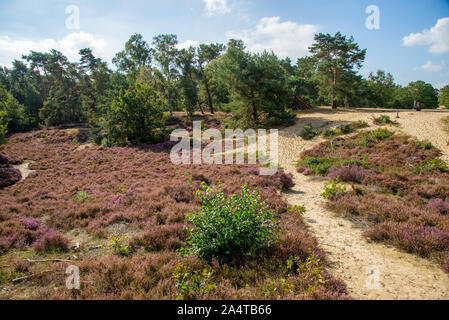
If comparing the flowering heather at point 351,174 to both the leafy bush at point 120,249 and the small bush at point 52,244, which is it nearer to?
the leafy bush at point 120,249

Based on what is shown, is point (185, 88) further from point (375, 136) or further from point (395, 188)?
point (395, 188)

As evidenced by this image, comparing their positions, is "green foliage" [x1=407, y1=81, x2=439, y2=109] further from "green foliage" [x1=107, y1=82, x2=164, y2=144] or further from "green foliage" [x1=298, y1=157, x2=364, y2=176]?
"green foliage" [x1=107, y1=82, x2=164, y2=144]

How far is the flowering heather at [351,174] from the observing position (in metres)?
10.8

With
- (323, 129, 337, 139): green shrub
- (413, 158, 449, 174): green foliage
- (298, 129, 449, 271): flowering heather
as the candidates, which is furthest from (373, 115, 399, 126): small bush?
(413, 158, 449, 174): green foliage

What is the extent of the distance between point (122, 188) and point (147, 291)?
8152mm

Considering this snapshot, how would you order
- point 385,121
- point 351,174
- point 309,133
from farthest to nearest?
point 309,133 < point 385,121 < point 351,174

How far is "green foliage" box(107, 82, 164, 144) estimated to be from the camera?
76.7 ft

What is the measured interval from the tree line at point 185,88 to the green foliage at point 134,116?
11 centimetres
